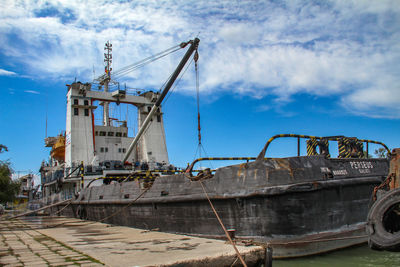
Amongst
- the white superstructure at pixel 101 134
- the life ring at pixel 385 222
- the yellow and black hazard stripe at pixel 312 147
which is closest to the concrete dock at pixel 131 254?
the life ring at pixel 385 222

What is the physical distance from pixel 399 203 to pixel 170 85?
10.6 metres

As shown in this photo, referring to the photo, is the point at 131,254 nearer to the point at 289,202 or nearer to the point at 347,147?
the point at 289,202

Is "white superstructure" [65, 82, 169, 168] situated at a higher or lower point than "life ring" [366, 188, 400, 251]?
higher

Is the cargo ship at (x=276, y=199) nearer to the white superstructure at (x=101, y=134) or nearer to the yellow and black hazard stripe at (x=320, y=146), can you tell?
the yellow and black hazard stripe at (x=320, y=146)

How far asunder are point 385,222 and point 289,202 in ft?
6.01

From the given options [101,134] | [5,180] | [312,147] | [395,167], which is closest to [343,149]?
[312,147]

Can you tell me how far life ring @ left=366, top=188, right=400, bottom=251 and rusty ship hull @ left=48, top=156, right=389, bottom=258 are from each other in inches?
63.2

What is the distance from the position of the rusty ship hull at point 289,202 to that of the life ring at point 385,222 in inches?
63.2

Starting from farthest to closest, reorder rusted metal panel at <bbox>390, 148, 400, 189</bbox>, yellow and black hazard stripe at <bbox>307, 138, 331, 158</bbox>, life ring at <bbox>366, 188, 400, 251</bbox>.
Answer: yellow and black hazard stripe at <bbox>307, 138, 331, 158</bbox>
rusted metal panel at <bbox>390, 148, 400, 189</bbox>
life ring at <bbox>366, 188, 400, 251</bbox>

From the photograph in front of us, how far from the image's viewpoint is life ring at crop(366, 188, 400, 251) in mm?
4191

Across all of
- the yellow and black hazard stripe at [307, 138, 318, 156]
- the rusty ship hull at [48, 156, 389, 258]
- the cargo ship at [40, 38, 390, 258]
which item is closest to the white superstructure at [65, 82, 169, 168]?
the cargo ship at [40, 38, 390, 258]

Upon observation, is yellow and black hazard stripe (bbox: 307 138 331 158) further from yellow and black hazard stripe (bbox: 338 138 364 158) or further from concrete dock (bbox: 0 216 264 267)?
concrete dock (bbox: 0 216 264 267)

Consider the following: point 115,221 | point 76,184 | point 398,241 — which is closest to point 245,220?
point 398,241

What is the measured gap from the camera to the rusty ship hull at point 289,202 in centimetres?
599
